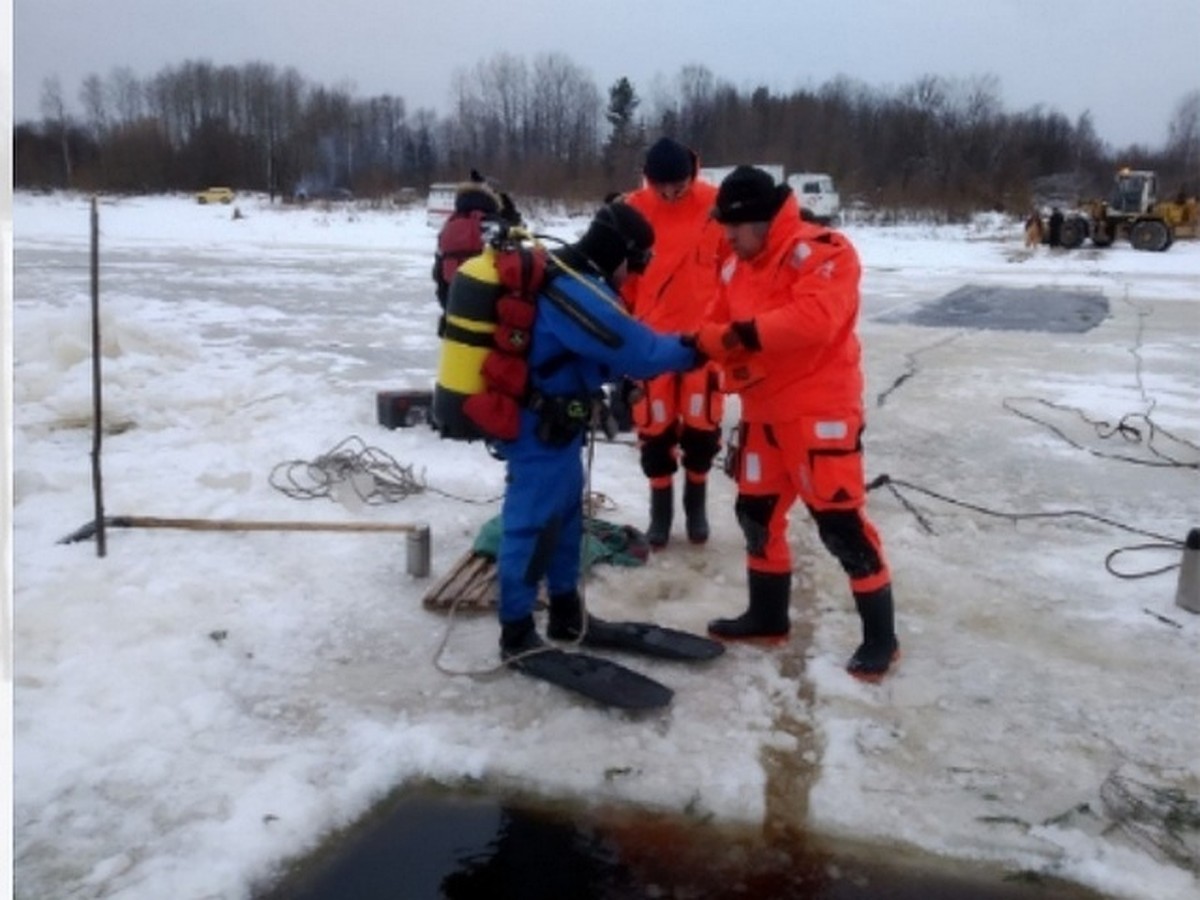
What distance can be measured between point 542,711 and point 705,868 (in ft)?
2.96

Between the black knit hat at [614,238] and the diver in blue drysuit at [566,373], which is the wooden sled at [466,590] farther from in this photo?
the black knit hat at [614,238]

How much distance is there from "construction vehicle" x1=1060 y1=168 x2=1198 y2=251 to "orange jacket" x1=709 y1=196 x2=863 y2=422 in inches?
1049

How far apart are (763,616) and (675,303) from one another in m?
1.62

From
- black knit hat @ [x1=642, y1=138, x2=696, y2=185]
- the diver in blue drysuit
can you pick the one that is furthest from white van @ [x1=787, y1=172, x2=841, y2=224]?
the diver in blue drysuit

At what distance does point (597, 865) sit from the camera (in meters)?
2.86

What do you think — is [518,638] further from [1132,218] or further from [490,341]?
[1132,218]

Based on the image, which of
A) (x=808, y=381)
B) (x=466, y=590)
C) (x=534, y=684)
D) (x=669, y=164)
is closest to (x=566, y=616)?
(x=534, y=684)

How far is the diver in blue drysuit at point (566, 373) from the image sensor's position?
Result: 137 inches

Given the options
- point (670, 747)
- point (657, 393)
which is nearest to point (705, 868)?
point (670, 747)

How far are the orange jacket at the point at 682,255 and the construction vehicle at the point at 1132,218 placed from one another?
25.7 metres

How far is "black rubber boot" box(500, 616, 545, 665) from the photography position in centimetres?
384

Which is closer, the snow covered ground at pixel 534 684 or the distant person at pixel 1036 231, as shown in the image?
the snow covered ground at pixel 534 684

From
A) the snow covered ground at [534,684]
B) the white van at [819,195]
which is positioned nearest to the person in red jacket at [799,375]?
the snow covered ground at [534,684]

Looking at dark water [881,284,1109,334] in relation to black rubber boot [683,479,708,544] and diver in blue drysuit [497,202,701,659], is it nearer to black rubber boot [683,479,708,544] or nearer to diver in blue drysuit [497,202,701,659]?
black rubber boot [683,479,708,544]
